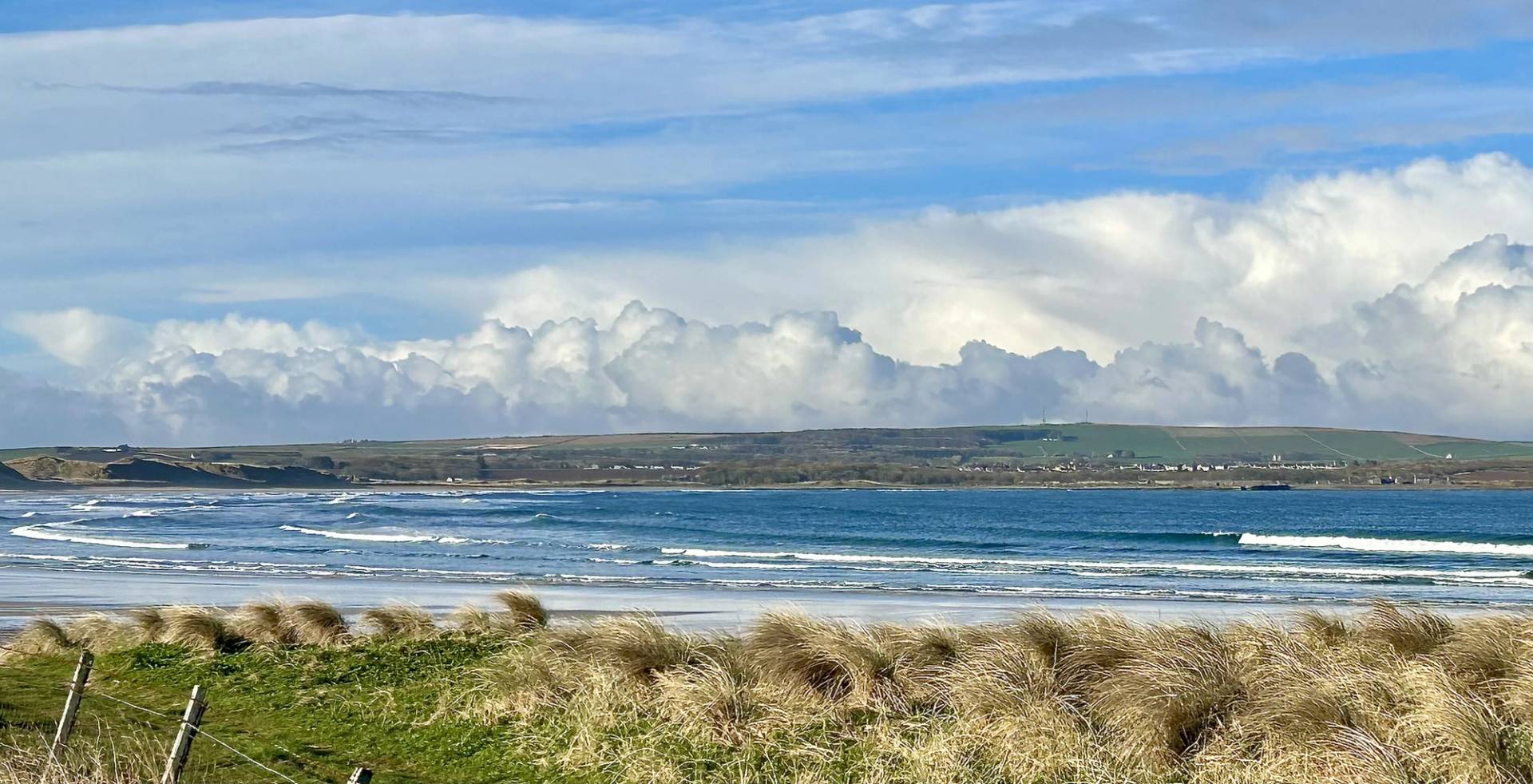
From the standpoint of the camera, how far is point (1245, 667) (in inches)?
456

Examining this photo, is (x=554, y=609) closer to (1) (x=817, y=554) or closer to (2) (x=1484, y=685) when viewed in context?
(2) (x=1484, y=685)

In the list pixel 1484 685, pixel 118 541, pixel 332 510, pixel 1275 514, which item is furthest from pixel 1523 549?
pixel 332 510

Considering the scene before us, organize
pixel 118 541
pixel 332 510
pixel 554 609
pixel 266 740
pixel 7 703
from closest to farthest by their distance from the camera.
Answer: pixel 266 740 < pixel 7 703 < pixel 554 609 < pixel 118 541 < pixel 332 510

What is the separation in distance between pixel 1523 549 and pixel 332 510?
72520mm

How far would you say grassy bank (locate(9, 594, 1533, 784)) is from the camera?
393 inches

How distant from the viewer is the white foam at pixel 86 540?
54.8 m

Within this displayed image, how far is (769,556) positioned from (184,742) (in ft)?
144

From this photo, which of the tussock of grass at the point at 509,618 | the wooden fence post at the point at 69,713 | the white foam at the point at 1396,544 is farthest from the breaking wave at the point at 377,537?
the wooden fence post at the point at 69,713

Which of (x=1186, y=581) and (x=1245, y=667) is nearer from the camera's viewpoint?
(x=1245, y=667)

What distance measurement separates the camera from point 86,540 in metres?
58.8

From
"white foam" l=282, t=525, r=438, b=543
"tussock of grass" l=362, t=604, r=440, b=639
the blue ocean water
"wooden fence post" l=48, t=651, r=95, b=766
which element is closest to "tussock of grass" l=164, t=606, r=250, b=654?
"tussock of grass" l=362, t=604, r=440, b=639

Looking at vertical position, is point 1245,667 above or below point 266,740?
above

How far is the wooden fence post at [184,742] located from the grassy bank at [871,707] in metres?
0.54

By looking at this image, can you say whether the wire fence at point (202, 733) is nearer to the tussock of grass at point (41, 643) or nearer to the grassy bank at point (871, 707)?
the grassy bank at point (871, 707)
